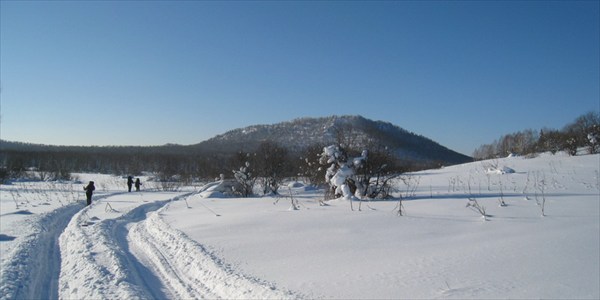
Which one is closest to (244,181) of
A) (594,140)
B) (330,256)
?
(330,256)

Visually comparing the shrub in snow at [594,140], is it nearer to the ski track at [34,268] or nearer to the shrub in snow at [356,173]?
the shrub in snow at [356,173]

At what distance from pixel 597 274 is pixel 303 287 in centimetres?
390

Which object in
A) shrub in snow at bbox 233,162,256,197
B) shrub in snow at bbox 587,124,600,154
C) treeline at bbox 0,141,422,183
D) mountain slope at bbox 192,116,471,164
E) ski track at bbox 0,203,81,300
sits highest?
mountain slope at bbox 192,116,471,164

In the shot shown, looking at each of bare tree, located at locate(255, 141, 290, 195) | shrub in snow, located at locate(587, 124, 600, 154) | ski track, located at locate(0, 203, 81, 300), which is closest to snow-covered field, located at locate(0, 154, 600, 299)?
ski track, located at locate(0, 203, 81, 300)

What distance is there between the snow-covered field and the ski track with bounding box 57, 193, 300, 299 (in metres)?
0.03

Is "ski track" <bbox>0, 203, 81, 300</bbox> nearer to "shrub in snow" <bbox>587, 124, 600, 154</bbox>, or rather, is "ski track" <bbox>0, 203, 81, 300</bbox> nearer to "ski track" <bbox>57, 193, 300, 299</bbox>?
"ski track" <bbox>57, 193, 300, 299</bbox>

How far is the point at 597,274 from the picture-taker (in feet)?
15.9

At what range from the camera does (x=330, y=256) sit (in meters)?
6.84

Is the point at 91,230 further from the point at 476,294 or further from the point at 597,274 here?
the point at 597,274

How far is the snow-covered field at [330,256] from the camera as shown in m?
5.10

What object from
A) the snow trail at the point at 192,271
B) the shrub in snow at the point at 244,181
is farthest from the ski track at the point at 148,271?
the shrub in snow at the point at 244,181

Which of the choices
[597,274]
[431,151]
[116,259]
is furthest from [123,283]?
[431,151]

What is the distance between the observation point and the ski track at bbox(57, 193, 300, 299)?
582cm

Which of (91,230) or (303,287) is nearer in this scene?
(303,287)
